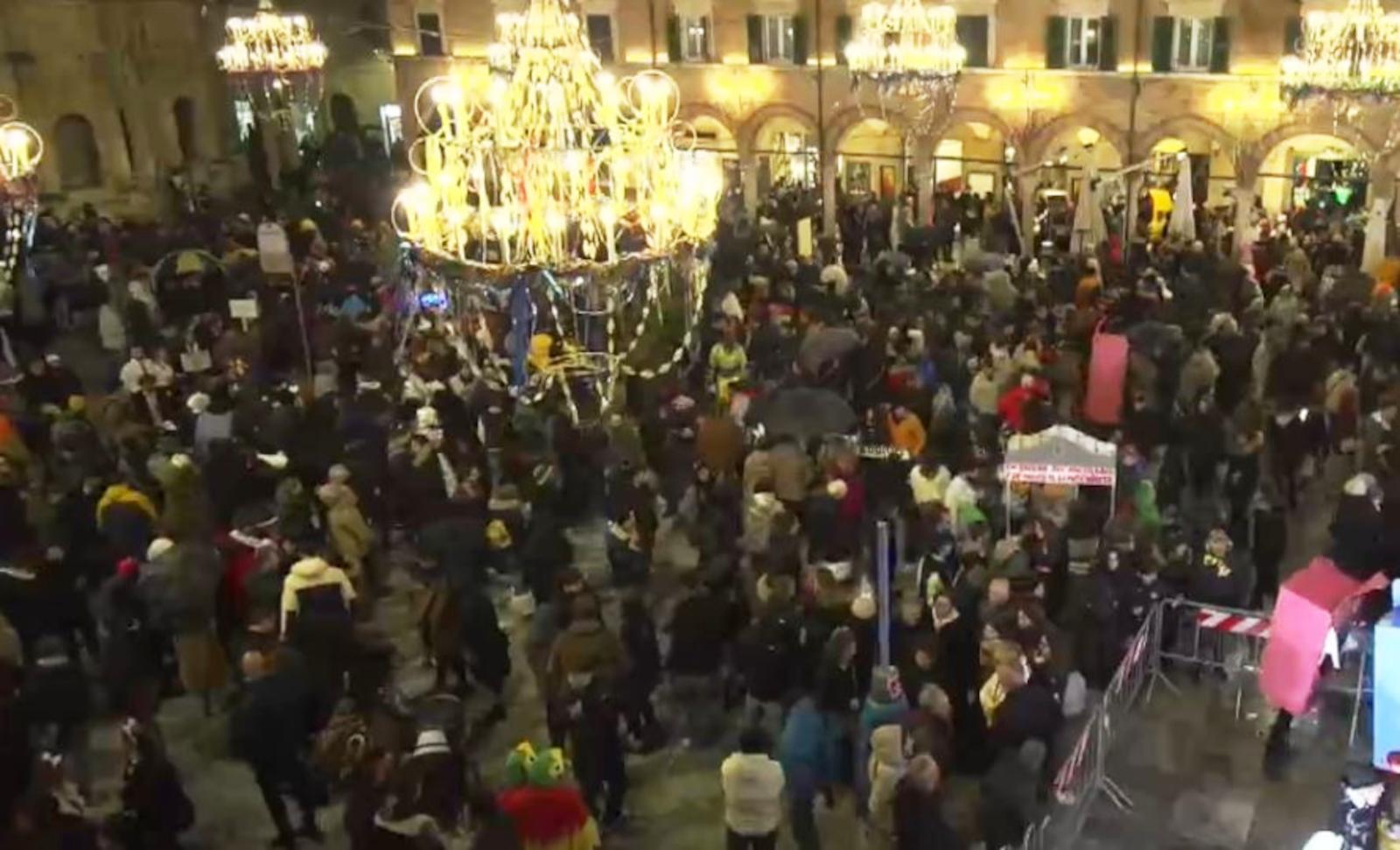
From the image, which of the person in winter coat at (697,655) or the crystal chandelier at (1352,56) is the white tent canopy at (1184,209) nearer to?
the crystal chandelier at (1352,56)

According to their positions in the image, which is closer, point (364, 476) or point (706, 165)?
point (706, 165)

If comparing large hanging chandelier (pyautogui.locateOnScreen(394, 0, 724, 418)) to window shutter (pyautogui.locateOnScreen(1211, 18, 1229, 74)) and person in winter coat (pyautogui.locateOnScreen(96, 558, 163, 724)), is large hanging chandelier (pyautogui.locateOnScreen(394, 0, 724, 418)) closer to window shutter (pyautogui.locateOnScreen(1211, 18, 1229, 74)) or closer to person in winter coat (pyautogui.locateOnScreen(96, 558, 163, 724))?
person in winter coat (pyautogui.locateOnScreen(96, 558, 163, 724))

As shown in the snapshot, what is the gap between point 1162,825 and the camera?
893 centimetres

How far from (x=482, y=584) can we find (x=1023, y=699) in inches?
157

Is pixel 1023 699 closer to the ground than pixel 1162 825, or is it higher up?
higher up

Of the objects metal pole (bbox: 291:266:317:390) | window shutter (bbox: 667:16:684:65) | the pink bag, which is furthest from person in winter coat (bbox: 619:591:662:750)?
window shutter (bbox: 667:16:684:65)

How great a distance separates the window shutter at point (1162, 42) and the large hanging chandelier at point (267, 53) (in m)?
12.9

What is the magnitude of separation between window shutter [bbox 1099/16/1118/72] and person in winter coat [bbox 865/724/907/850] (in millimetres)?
17597

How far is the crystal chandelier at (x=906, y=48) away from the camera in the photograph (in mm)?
18922

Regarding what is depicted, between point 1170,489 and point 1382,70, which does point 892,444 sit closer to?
point 1170,489

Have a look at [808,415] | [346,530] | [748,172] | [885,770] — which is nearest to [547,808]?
[885,770]

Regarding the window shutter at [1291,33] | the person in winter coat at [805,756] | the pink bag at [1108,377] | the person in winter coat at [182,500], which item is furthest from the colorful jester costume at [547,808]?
the window shutter at [1291,33]

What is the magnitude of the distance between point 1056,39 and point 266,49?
12278 mm

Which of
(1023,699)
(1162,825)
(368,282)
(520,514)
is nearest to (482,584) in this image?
(520,514)
